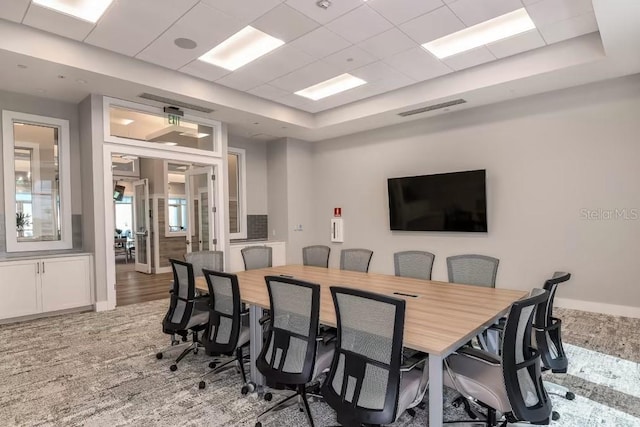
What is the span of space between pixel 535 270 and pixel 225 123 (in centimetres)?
568

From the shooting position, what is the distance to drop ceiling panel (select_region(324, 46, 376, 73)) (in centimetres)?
439

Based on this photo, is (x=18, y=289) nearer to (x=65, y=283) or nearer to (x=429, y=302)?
(x=65, y=283)

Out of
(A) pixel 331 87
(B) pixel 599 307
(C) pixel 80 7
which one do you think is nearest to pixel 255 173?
(A) pixel 331 87

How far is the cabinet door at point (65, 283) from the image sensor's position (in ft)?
16.3

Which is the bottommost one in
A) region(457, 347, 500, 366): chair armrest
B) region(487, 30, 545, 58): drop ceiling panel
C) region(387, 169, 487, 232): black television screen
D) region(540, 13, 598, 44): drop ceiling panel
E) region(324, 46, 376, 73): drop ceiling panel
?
region(457, 347, 500, 366): chair armrest

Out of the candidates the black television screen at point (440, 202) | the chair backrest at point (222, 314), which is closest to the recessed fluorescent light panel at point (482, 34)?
the black television screen at point (440, 202)

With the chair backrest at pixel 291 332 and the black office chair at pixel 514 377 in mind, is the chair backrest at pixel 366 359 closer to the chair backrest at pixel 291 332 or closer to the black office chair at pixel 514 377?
the chair backrest at pixel 291 332

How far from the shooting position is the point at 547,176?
17.1 feet

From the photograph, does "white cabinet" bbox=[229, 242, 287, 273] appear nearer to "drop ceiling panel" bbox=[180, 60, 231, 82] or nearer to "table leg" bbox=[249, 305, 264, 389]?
"drop ceiling panel" bbox=[180, 60, 231, 82]

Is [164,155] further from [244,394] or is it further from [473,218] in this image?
[473,218]

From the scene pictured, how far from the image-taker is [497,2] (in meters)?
3.44

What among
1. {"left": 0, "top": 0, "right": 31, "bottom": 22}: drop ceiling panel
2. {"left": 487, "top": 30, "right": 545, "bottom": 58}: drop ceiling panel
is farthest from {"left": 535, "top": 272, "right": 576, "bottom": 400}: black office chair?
{"left": 0, "top": 0, "right": 31, "bottom": 22}: drop ceiling panel

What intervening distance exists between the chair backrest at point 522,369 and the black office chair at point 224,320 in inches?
72.4

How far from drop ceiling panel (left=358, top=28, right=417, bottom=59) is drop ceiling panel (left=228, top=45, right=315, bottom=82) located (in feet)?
2.52
